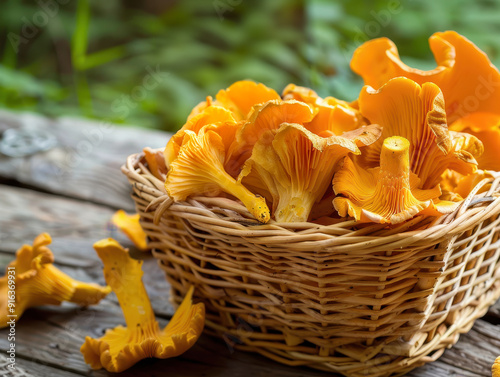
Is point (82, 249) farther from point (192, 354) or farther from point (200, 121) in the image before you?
point (200, 121)

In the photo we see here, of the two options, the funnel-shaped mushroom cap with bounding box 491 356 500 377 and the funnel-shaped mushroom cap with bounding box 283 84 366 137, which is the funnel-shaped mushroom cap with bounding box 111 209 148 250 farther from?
the funnel-shaped mushroom cap with bounding box 491 356 500 377

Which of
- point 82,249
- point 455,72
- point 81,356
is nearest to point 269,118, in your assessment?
point 455,72

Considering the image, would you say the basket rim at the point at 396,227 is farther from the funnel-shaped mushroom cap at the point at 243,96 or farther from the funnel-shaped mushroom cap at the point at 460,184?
the funnel-shaped mushroom cap at the point at 243,96

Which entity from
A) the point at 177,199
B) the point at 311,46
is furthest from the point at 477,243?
the point at 311,46

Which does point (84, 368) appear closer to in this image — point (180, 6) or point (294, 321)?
point (294, 321)

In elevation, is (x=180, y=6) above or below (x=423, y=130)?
below

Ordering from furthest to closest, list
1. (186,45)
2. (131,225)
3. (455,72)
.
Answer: (186,45)
(131,225)
(455,72)

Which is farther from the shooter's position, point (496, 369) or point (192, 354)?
point (192, 354)
